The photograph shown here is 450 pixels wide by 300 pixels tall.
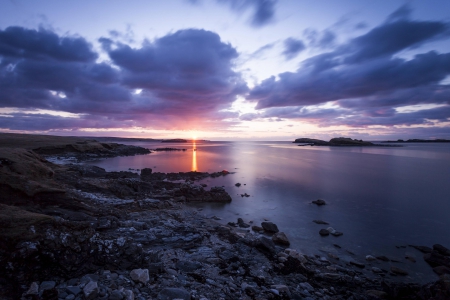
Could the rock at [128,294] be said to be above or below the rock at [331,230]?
above

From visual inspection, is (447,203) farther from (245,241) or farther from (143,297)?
(143,297)

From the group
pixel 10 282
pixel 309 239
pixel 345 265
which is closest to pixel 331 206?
pixel 309 239

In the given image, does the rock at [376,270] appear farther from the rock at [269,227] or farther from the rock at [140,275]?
the rock at [140,275]

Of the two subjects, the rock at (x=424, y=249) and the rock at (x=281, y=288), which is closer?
the rock at (x=281, y=288)

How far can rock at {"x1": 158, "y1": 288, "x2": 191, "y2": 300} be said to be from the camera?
455 cm

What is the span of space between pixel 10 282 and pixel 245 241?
21.6 ft

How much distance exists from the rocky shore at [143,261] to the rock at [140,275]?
2 cm

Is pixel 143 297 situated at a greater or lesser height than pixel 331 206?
greater

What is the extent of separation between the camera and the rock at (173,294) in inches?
179

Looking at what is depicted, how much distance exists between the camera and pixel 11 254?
169 inches

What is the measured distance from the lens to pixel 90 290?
415 cm

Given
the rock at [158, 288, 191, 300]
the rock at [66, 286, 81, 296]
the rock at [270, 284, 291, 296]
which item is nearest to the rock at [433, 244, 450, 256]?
the rock at [270, 284, 291, 296]

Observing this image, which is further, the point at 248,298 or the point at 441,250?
the point at 441,250

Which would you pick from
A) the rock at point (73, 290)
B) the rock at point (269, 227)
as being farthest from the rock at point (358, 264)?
the rock at point (73, 290)
